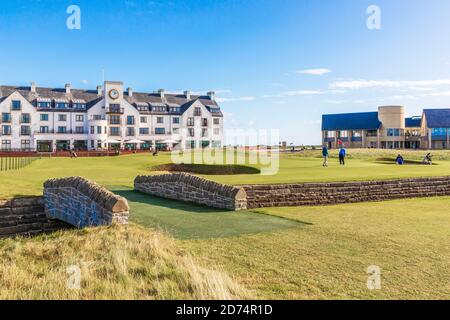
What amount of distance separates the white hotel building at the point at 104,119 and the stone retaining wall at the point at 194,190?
6033cm

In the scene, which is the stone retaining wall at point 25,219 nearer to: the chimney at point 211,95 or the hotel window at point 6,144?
the hotel window at point 6,144

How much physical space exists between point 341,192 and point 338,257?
10050 millimetres

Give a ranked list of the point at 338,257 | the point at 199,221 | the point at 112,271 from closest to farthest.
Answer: the point at 112,271, the point at 338,257, the point at 199,221

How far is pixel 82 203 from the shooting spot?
15.9 metres

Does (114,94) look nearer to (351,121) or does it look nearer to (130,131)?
(130,131)

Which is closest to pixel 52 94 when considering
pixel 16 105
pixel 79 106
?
pixel 79 106

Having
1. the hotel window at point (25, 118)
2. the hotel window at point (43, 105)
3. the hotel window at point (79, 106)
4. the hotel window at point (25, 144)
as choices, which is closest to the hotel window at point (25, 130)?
the hotel window at point (25, 118)

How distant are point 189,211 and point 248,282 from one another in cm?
782

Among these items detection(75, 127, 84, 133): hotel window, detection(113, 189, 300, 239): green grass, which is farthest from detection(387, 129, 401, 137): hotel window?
detection(113, 189, 300, 239): green grass

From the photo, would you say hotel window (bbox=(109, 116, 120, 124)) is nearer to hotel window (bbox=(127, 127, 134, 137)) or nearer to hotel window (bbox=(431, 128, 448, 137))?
hotel window (bbox=(127, 127, 134, 137))

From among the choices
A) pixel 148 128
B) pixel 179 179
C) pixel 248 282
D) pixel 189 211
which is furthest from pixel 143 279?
pixel 148 128

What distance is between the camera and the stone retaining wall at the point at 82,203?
13.0m

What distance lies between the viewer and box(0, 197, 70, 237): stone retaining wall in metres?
17.0
